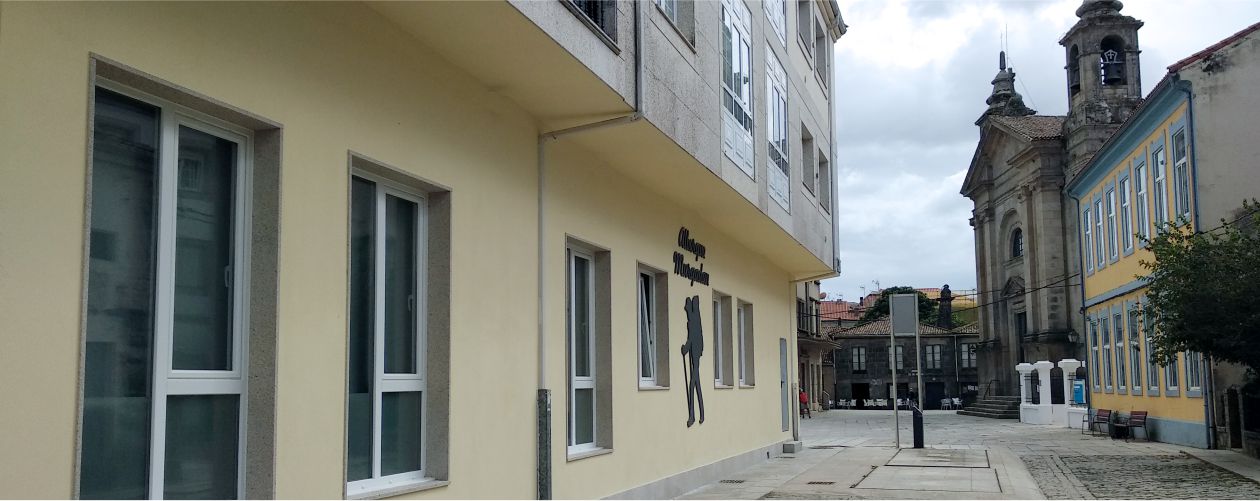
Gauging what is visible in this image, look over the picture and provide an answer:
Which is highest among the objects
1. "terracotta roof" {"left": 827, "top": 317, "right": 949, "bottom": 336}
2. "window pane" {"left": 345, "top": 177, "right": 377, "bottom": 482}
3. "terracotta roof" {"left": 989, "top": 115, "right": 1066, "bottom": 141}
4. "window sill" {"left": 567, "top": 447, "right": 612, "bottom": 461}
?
"terracotta roof" {"left": 989, "top": 115, "right": 1066, "bottom": 141}

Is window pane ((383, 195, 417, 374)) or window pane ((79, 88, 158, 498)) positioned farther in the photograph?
window pane ((383, 195, 417, 374))

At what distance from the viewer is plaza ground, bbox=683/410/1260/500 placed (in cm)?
1440

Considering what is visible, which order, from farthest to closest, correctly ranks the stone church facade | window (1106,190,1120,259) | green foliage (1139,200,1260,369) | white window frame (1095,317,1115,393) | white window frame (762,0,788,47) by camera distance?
the stone church facade < white window frame (1095,317,1115,393) < window (1106,190,1120,259) < green foliage (1139,200,1260,369) < white window frame (762,0,788,47)

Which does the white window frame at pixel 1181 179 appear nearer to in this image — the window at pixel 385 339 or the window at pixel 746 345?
the window at pixel 746 345

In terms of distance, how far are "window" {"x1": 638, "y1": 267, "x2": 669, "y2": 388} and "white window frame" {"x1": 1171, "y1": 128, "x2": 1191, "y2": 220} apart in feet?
50.2

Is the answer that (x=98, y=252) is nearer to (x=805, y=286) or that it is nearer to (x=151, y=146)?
(x=151, y=146)

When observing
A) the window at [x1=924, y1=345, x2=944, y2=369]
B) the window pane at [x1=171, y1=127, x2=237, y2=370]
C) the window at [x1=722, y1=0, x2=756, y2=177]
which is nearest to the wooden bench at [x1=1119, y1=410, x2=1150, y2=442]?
the window at [x1=722, y1=0, x2=756, y2=177]

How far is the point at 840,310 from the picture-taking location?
127 meters

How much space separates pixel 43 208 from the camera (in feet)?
15.6

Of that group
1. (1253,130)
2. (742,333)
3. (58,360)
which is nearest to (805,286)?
(1253,130)

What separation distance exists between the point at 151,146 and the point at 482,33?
2674 mm

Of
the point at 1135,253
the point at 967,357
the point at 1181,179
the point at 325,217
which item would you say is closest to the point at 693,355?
the point at 325,217

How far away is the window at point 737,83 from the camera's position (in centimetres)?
1348

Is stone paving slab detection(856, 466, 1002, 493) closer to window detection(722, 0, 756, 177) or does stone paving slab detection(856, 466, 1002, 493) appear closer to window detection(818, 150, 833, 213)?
window detection(722, 0, 756, 177)
